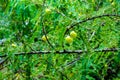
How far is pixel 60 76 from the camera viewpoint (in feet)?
8.66

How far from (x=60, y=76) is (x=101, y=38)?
51 cm

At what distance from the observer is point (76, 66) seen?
105 inches

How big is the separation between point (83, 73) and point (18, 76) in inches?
30.2

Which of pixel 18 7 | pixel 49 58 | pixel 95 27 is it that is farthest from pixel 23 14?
pixel 95 27

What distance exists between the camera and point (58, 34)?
2027 mm

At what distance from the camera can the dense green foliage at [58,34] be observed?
2.06m

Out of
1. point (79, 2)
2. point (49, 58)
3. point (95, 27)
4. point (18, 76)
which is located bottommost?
point (18, 76)

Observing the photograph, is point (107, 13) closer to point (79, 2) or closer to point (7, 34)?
point (79, 2)

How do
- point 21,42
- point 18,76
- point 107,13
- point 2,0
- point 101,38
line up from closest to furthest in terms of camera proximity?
point 107,13, point 101,38, point 21,42, point 2,0, point 18,76

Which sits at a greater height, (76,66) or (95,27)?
(95,27)

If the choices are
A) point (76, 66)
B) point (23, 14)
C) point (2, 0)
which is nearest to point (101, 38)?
point (76, 66)

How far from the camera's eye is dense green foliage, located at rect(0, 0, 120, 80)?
2.06 metres

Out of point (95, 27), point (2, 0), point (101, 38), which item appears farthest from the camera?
point (2, 0)

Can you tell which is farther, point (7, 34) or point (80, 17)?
point (7, 34)
